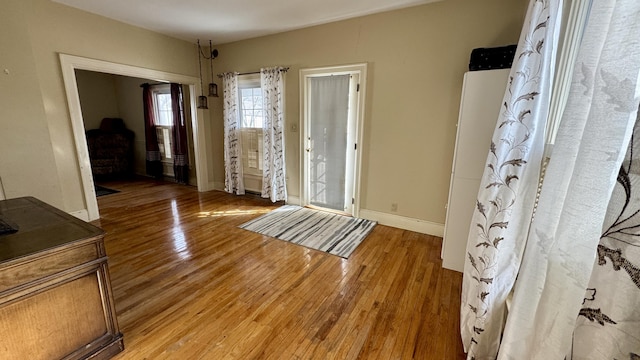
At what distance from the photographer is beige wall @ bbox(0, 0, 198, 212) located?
8.61 feet

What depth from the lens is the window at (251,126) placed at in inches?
167

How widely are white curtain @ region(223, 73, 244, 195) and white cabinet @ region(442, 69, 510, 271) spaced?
11.4ft

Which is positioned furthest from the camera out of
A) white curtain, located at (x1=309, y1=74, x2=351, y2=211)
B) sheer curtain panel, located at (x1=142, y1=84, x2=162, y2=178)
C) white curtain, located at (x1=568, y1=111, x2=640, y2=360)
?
sheer curtain panel, located at (x1=142, y1=84, x2=162, y2=178)

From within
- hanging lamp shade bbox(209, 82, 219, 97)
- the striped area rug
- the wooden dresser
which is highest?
hanging lamp shade bbox(209, 82, 219, 97)

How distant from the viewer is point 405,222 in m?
3.25

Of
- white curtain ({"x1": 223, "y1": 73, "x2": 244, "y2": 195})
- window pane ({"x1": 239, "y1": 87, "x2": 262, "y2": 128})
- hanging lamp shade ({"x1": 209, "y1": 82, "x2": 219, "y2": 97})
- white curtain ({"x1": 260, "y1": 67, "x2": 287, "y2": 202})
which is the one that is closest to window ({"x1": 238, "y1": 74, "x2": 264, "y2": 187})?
window pane ({"x1": 239, "y1": 87, "x2": 262, "y2": 128})

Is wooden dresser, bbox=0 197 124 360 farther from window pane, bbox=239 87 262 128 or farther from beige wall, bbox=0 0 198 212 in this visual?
window pane, bbox=239 87 262 128

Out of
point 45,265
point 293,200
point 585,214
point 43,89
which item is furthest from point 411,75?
point 43,89

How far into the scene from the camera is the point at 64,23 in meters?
3.01

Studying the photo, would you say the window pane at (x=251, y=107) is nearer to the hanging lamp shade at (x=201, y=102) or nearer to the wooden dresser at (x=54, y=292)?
the hanging lamp shade at (x=201, y=102)

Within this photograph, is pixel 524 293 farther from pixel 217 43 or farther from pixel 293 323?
pixel 217 43

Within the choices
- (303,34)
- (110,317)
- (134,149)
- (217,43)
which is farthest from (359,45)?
(134,149)

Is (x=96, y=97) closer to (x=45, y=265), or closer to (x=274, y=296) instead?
(x=45, y=265)

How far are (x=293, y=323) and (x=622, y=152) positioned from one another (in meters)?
1.76
